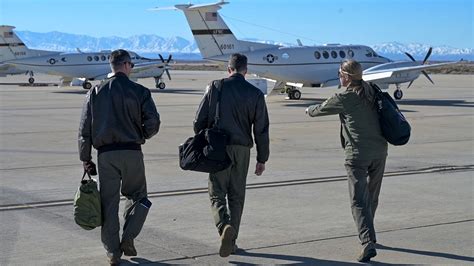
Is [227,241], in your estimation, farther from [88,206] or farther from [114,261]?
[88,206]

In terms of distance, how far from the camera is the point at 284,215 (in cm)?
877

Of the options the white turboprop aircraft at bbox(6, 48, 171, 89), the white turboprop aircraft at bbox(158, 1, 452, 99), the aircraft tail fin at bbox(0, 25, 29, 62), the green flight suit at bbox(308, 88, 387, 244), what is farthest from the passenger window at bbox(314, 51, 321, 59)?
the green flight suit at bbox(308, 88, 387, 244)

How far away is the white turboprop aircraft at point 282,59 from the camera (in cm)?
3041

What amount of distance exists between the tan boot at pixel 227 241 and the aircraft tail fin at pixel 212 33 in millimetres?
24016

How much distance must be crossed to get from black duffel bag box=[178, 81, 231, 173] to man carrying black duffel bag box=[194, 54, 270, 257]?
100 millimetres

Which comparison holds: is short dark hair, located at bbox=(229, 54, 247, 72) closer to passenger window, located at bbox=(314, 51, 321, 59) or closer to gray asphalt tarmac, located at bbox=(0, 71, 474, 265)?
gray asphalt tarmac, located at bbox=(0, 71, 474, 265)

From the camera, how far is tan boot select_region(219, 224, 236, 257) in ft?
22.0

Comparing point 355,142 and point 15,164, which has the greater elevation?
point 355,142

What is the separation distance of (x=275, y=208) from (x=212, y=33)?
72.3 ft

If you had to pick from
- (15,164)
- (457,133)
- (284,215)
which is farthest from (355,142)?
(457,133)

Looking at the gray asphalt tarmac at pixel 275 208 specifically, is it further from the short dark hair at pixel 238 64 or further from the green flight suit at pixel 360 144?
the short dark hair at pixel 238 64

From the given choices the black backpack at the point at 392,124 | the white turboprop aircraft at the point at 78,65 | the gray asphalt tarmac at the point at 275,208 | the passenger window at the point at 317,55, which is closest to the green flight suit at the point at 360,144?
the black backpack at the point at 392,124

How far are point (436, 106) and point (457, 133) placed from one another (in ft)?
31.9

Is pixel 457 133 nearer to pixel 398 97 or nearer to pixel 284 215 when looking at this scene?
pixel 284 215
